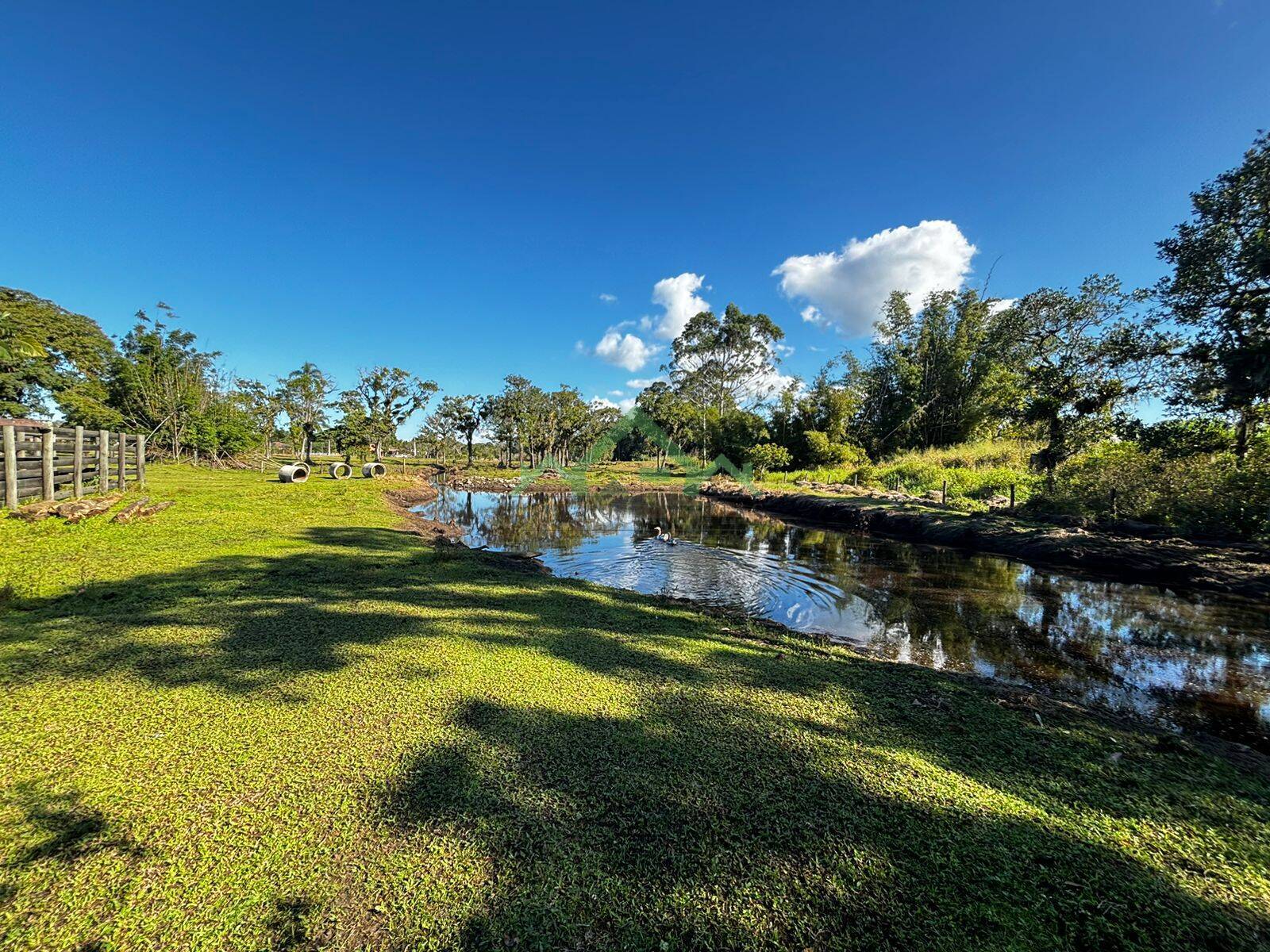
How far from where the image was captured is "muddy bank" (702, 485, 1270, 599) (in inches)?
315

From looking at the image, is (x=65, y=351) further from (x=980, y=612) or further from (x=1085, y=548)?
(x=1085, y=548)

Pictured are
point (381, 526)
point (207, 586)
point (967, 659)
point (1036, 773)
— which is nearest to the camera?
point (1036, 773)

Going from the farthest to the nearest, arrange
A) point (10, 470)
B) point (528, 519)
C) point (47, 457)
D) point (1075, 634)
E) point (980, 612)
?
1. point (528, 519)
2. point (47, 457)
3. point (10, 470)
4. point (980, 612)
5. point (1075, 634)

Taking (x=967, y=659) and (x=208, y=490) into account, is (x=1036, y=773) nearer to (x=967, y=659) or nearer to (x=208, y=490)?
(x=967, y=659)

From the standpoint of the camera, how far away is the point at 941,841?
77.1 inches

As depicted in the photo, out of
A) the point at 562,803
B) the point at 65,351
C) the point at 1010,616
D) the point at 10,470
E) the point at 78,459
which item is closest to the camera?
the point at 562,803

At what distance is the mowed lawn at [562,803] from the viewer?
1562mm

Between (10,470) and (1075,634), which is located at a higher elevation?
(10,470)

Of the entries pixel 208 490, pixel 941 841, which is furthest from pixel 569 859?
pixel 208 490

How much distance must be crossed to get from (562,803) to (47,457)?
473 inches

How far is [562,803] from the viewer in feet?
6.93

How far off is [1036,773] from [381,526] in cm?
1145

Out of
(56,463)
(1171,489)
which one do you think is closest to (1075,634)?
(1171,489)

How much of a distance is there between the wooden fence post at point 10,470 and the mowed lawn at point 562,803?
20.0 feet
